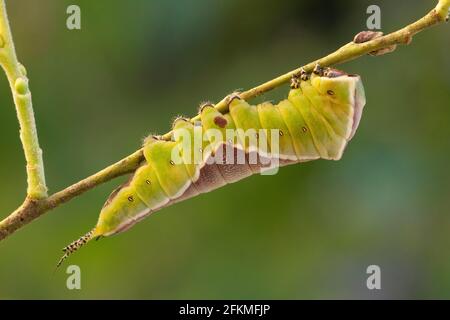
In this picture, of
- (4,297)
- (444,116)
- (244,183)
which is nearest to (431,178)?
(444,116)

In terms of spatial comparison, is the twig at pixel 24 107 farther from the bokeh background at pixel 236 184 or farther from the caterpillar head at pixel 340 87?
the bokeh background at pixel 236 184

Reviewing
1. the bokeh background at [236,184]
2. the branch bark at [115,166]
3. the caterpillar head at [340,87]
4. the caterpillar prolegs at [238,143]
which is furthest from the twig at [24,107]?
the bokeh background at [236,184]

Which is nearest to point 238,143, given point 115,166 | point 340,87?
point 340,87

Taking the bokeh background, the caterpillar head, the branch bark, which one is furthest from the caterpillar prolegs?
the bokeh background

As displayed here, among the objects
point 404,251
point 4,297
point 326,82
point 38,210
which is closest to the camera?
point 38,210

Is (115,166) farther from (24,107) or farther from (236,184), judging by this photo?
(236,184)

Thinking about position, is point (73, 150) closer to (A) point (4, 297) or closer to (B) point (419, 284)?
(A) point (4, 297)
